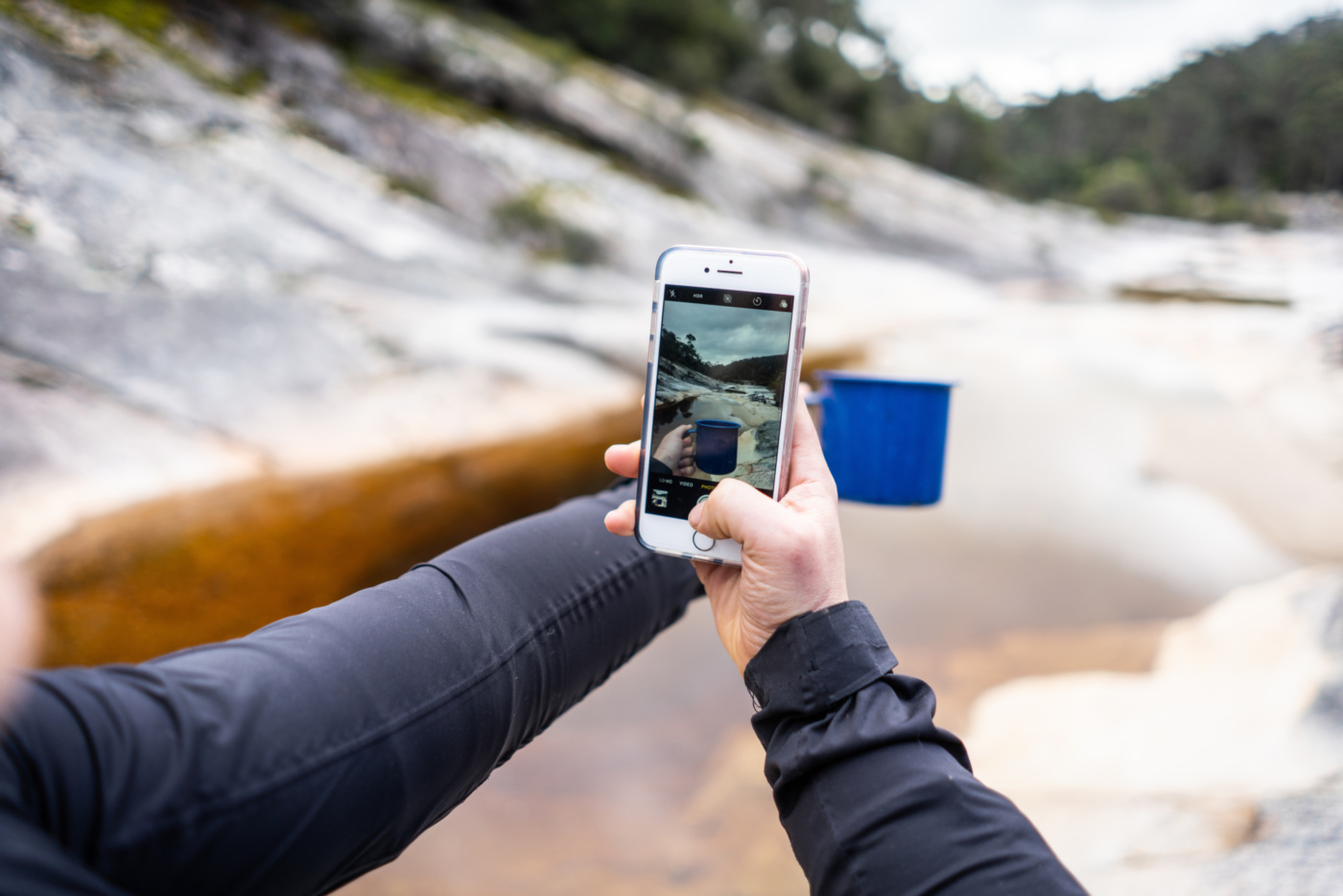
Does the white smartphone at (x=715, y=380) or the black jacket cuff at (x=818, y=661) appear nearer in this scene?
the black jacket cuff at (x=818, y=661)

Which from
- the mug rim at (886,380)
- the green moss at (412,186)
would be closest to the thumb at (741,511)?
the mug rim at (886,380)

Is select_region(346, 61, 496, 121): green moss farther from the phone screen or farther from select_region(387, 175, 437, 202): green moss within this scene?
the phone screen

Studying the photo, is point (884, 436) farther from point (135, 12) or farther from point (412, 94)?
point (412, 94)

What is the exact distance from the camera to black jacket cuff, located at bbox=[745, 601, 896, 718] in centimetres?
93

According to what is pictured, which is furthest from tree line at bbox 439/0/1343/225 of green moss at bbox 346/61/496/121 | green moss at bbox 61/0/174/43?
green moss at bbox 61/0/174/43

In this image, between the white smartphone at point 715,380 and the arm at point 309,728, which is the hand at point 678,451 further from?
the arm at point 309,728

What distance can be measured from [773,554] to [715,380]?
0.42 meters

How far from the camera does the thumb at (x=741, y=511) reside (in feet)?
3.39

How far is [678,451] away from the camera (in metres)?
1.34

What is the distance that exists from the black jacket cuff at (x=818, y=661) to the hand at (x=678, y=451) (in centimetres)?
41

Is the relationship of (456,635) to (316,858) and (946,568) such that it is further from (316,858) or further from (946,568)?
(946,568)

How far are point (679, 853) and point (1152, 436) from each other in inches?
130

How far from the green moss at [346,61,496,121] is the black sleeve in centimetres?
751

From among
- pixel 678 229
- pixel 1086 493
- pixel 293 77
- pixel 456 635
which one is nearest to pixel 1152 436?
pixel 1086 493
